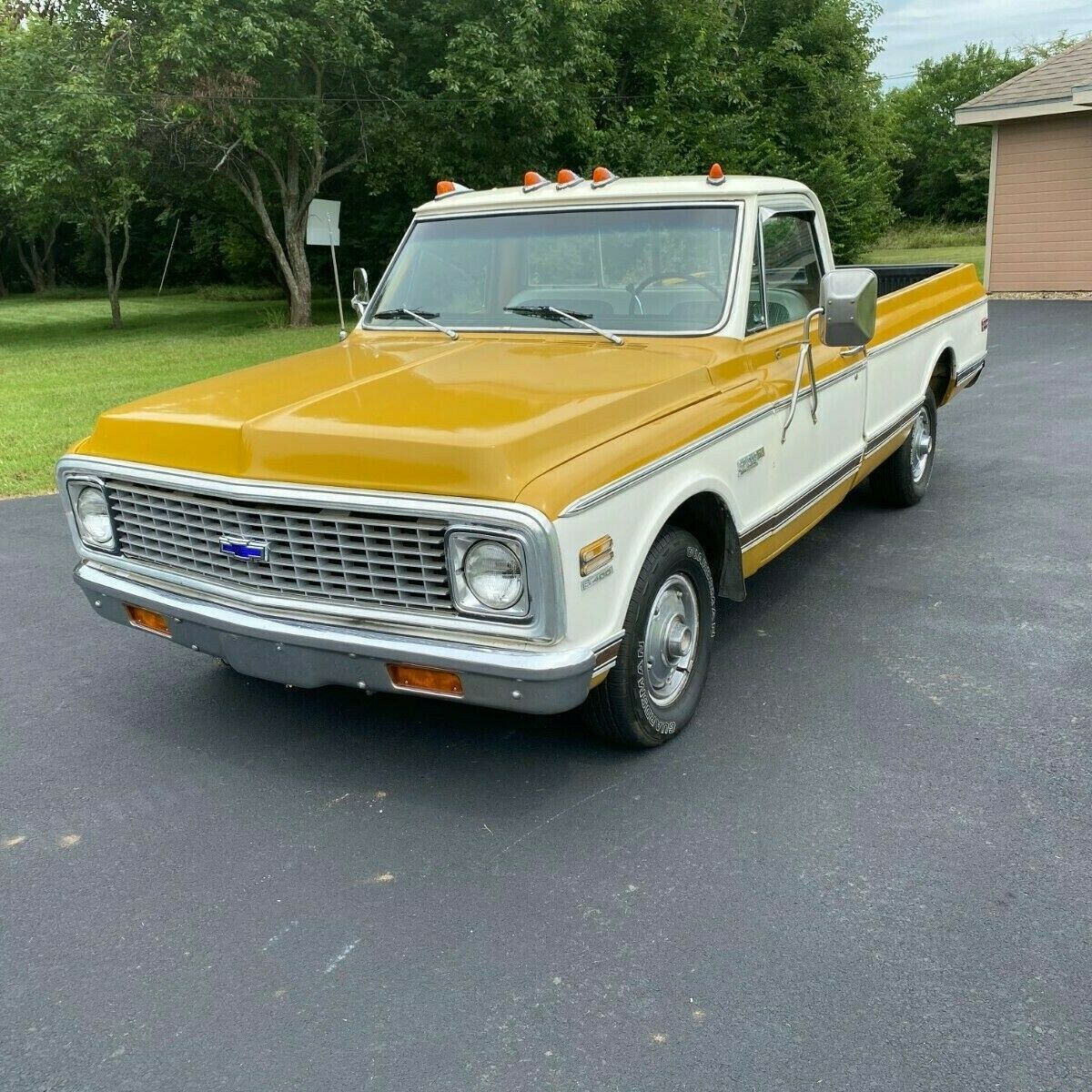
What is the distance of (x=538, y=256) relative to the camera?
179 inches

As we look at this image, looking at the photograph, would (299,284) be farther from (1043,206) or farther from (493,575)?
(493,575)

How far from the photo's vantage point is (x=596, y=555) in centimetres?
308

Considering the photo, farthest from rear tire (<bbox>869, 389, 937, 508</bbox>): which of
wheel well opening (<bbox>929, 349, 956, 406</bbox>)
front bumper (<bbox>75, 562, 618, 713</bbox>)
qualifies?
front bumper (<bbox>75, 562, 618, 713</bbox>)

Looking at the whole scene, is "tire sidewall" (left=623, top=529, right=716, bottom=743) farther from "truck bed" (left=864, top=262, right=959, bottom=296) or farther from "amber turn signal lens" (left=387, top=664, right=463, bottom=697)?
"truck bed" (left=864, top=262, right=959, bottom=296)

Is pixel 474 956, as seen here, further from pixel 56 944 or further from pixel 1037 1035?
pixel 1037 1035

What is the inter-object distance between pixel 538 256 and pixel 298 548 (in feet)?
6.38

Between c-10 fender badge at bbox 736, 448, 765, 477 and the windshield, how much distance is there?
1.75 ft

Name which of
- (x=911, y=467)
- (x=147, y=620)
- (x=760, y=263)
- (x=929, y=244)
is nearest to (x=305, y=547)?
(x=147, y=620)

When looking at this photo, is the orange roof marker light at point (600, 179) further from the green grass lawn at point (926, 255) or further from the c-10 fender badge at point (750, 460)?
the green grass lawn at point (926, 255)

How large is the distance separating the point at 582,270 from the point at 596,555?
1824 mm

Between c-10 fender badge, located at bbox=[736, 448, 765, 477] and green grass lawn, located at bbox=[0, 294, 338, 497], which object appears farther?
green grass lawn, located at bbox=[0, 294, 338, 497]

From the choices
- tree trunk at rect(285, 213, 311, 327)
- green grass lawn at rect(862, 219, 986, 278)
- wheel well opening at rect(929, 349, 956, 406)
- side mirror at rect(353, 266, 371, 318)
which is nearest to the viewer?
side mirror at rect(353, 266, 371, 318)

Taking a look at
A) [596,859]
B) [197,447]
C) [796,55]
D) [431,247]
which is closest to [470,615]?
[596,859]

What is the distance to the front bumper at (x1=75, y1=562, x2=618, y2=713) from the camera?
300 cm
